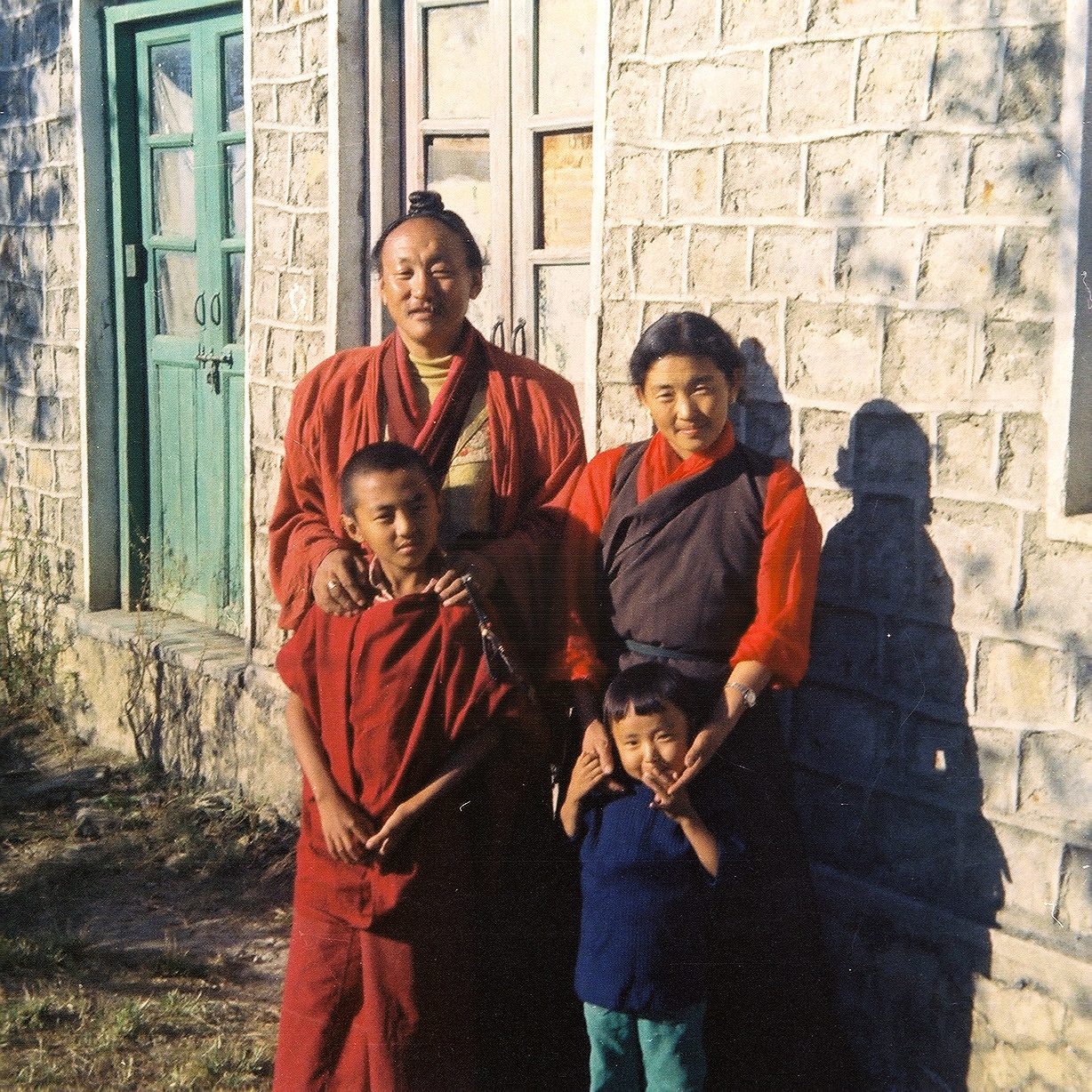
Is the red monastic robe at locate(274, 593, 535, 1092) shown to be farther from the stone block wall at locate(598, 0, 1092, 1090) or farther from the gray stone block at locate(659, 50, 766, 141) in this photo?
the gray stone block at locate(659, 50, 766, 141)

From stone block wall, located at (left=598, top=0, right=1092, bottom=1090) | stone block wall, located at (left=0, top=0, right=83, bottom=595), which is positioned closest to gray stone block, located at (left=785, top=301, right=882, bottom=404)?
stone block wall, located at (left=598, top=0, right=1092, bottom=1090)

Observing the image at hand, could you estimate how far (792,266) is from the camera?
352 cm

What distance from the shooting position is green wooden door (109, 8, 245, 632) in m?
5.64

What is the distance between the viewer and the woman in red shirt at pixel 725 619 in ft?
10.1

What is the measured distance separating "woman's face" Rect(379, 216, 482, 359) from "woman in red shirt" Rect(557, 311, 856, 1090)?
48 cm

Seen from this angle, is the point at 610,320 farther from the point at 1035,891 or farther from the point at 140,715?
the point at 140,715

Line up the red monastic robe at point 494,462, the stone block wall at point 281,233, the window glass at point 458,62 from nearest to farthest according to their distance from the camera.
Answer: the red monastic robe at point 494,462
the window glass at point 458,62
the stone block wall at point 281,233

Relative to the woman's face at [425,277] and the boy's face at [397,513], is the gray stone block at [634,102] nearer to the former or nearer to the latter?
the woman's face at [425,277]

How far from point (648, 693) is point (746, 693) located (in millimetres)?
202

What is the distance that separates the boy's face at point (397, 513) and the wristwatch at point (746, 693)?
670 millimetres

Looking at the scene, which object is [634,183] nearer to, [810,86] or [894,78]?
[810,86]

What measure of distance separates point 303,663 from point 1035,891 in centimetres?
158

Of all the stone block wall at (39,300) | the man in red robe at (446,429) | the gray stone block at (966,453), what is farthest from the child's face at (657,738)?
the stone block wall at (39,300)

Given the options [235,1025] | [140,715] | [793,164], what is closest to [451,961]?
[235,1025]
